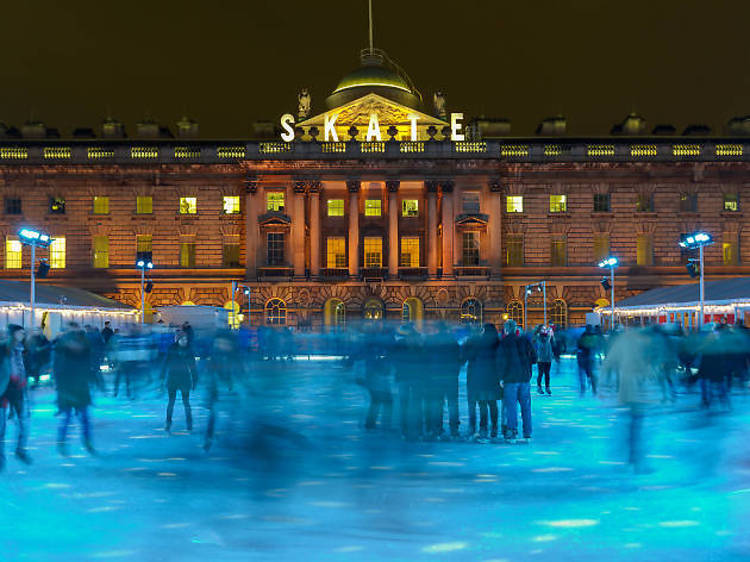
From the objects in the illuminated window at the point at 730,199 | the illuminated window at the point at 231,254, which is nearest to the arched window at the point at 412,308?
the illuminated window at the point at 231,254

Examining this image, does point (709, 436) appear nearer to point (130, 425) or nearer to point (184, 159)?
point (130, 425)

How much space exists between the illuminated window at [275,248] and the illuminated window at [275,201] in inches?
89.6

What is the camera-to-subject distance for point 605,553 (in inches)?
317

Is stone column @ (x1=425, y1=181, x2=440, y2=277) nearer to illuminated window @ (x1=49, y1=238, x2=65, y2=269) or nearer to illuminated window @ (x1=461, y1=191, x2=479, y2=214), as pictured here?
illuminated window @ (x1=461, y1=191, x2=479, y2=214)

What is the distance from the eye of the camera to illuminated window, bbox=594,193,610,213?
70.2 metres

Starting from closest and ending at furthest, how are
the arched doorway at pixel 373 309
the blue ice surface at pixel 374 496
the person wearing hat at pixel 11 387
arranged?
1. the blue ice surface at pixel 374 496
2. the person wearing hat at pixel 11 387
3. the arched doorway at pixel 373 309

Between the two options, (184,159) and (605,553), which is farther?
(184,159)

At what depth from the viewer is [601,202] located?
70312mm

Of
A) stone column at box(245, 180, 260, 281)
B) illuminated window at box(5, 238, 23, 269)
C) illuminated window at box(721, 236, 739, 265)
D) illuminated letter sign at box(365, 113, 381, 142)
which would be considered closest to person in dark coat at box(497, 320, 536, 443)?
stone column at box(245, 180, 260, 281)

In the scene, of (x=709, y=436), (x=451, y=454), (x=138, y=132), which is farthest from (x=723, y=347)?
(x=138, y=132)

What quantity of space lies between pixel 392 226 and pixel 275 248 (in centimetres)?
1035

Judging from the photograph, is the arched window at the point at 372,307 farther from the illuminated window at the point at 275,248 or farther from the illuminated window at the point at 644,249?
the illuminated window at the point at 644,249

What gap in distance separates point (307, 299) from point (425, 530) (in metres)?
58.0

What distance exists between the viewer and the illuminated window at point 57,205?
69.8 meters
